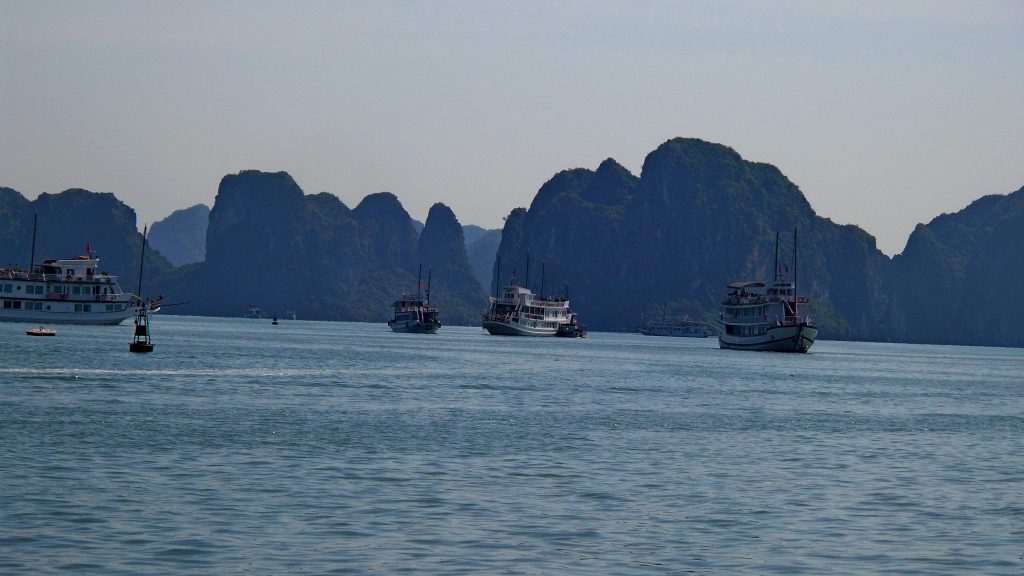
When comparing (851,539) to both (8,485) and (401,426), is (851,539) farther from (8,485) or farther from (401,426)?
(401,426)

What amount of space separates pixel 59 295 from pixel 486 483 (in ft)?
483

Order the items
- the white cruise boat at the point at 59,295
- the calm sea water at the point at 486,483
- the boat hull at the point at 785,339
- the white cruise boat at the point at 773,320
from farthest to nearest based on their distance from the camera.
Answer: the white cruise boat at the point at 773,320 < the boat hull at the point at 785,339 < the white cruise boat at the point at 59,295 < the calm sea water at the point at 486,483

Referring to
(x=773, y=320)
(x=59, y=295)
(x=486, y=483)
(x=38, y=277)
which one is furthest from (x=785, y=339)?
Result: (x=486, y=483)

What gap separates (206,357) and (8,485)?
7540 centimetres

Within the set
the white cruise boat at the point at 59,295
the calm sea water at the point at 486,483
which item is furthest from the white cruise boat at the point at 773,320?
the calm sea water at the point at 486,483

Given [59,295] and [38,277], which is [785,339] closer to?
[59,295]

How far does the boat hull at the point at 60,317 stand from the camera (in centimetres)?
16662

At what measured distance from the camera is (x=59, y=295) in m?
168

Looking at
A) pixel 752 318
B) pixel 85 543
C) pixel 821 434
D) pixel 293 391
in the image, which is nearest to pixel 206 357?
pixel 293 391

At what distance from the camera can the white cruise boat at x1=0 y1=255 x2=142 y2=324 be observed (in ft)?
545

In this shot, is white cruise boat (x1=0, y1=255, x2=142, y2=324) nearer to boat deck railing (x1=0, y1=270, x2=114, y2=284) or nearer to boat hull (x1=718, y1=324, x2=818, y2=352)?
boat deck railing (x1=0, y1=270, x2=114, y2=284)

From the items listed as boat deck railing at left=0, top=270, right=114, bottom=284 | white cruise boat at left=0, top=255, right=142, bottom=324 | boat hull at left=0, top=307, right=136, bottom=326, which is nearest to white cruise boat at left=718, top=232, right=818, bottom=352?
white cruise boat at left=0, top=255, right=142, bottom=324

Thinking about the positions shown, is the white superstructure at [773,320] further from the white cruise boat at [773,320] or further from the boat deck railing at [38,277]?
the boat deck railing at [38,277]

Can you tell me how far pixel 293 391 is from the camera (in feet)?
220
